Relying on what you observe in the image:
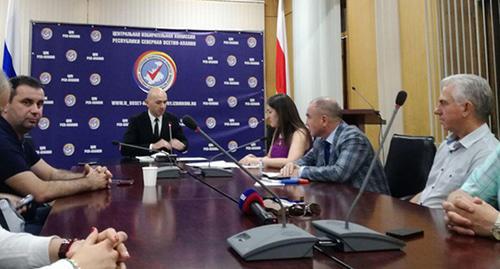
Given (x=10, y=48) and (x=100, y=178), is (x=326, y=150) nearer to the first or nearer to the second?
(x=100, y=178)

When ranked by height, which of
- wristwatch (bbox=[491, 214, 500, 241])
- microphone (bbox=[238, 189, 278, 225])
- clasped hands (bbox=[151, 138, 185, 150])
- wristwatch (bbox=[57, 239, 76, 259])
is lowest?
wristwatch (bbox=[57, 239, 76, 259])

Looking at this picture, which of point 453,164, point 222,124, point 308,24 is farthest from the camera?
point 222,124

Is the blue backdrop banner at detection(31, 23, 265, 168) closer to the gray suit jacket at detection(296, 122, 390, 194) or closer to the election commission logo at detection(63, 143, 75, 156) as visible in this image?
the election commission logo at detection(63, 143, 75, 156)

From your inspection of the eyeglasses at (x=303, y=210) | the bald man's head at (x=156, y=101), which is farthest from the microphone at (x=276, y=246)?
the bald man's head at (x=156, y=101)

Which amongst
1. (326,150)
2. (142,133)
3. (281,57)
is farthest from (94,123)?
(326,150)

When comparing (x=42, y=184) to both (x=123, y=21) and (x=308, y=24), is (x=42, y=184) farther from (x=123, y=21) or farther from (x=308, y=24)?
(x=123, y=21)

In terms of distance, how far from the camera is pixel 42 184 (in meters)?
1.75

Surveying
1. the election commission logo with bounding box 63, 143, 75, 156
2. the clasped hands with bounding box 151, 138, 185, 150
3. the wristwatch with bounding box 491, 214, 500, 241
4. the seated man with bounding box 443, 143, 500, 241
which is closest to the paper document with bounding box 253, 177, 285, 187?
the seated man with bounding box 443, 143, 500, 241

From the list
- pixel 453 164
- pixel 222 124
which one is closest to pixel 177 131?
pixel 222 124

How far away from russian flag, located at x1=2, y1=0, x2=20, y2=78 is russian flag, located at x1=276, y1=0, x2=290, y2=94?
312 centimetres

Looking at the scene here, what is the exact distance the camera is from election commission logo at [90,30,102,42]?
525 centimetres

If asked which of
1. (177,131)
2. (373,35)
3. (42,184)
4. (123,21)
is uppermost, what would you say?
(123,21)

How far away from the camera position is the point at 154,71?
17.6 feet

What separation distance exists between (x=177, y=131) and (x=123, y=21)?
2094mm
